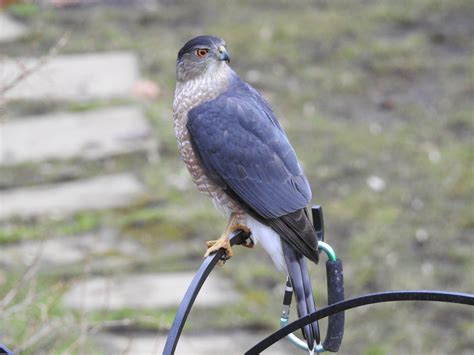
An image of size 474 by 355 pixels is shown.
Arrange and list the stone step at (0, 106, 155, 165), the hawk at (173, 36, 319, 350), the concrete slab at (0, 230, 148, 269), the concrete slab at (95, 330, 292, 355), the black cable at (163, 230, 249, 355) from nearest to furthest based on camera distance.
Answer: the black cable at (163, 230, 249, 355) < the hawk at (173, 36, 319, 350) < the concrete slab at (95, 330, 292, 355) < the concrete slab at (0, 230, 148, 269) < the stone step at (0, 106, 155, 165)

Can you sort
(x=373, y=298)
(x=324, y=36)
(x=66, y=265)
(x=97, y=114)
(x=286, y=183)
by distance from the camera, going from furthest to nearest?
(x=324, y=36) → (x=97, y=114) → (x=66, y=265) → (x=286, y=183) → (x=373, y=298)

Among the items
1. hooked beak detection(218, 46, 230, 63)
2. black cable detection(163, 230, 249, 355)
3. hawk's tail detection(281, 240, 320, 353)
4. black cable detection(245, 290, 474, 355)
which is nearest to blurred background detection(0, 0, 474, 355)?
hooked beak detection(218, 46, 230, 63)

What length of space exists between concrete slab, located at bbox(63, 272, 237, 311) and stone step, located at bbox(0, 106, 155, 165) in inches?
44.3

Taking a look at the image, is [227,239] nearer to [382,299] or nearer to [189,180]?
[382,299]

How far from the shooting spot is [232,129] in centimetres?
275

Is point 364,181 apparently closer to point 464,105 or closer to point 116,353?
point 464,105

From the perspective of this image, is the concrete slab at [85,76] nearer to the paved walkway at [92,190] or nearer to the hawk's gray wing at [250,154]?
the paved walkway at [92,190]

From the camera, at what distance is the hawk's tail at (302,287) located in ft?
7.09

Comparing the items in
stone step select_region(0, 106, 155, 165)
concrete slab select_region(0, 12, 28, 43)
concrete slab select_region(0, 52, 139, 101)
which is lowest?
stone step select_region(0, 106, 155, 165)

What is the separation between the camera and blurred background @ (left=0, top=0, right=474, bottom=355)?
12.6 feet

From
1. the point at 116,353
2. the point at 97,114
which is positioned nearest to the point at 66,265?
the point at 116,353

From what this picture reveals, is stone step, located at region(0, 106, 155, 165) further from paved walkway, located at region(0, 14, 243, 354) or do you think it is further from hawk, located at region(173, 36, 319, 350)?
hawk, located at region(173, 36, 319, 350)

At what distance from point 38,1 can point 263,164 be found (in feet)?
14.9

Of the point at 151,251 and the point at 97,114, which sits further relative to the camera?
the point at 97,114
